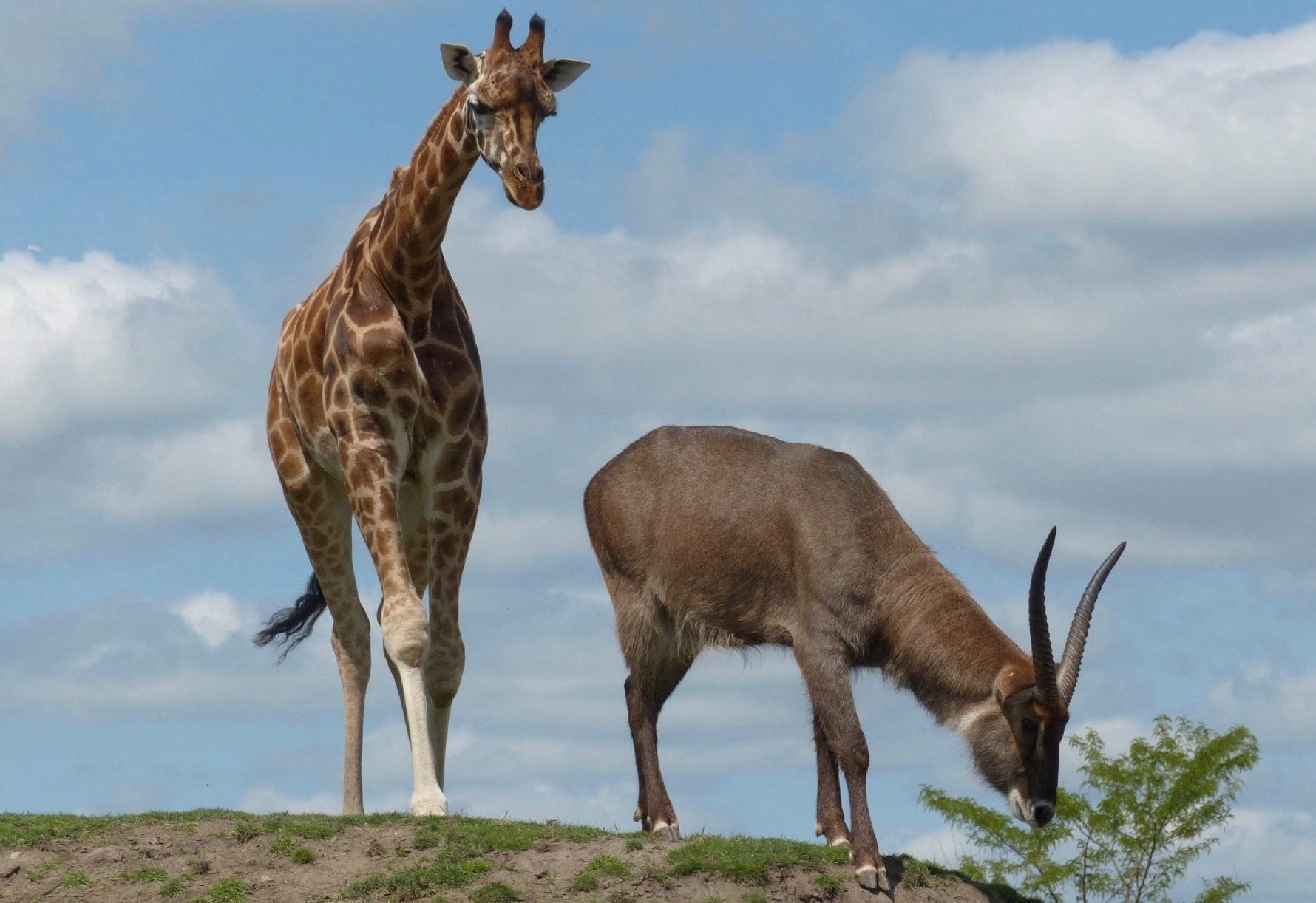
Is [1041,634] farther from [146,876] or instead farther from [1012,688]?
[146,876]

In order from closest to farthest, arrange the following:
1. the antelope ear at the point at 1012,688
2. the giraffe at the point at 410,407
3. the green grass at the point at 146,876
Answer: the green grass at the point at 146,876, the antelope ear at the point at 1012,688, the giraffe at the point at 410,407

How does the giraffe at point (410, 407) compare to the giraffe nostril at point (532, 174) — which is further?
the giraffe at point (410, 407)

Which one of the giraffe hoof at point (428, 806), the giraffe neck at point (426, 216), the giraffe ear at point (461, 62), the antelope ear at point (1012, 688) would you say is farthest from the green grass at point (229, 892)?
the giraffe ear at point (461, 62)

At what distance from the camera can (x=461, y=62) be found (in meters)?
13.6

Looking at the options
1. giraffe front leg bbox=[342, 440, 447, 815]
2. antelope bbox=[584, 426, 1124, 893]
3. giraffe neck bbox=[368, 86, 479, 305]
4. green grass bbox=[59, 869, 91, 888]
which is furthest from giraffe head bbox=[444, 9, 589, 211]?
green grass bbox=[59, 869, 91, 888]

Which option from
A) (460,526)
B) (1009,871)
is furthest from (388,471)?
(1009,871)

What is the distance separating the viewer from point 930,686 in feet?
43.6

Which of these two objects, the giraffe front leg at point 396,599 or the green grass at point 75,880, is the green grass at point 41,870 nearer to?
the green grass at point 75,880

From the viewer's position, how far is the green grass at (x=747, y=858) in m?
12.3

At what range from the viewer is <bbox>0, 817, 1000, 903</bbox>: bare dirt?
39.3 feet

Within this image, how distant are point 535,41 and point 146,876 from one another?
20.9ft

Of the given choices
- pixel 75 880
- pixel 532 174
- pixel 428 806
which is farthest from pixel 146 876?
pixel 532 174

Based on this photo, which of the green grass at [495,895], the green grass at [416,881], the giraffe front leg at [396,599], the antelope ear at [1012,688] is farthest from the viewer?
the giraffe front leg at [396,599]

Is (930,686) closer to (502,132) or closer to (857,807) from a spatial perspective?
(857,807)
